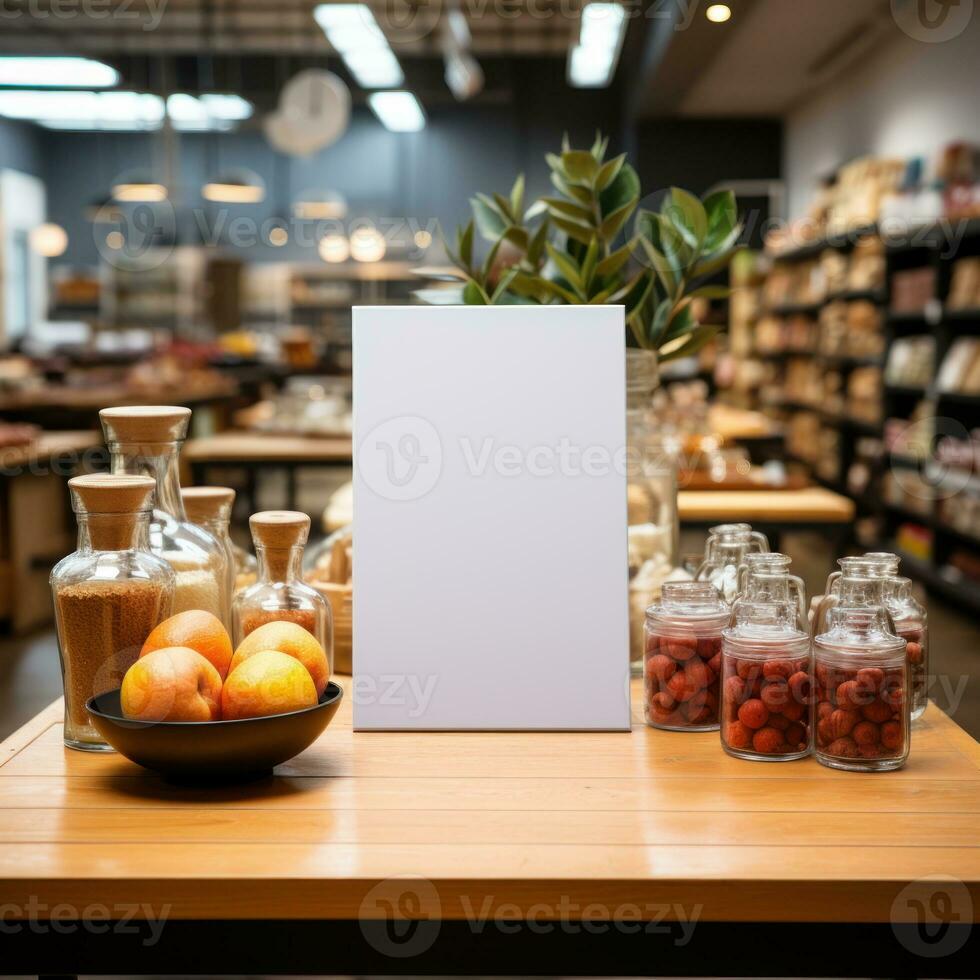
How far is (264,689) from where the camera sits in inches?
43.4

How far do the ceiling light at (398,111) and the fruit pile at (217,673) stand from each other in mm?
12303

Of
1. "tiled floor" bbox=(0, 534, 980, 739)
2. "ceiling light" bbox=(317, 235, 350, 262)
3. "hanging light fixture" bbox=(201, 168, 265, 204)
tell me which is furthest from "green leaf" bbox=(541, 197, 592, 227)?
"ceiling light" bbox=(317, 235, 350, 262)

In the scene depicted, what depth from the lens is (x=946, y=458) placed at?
6.77 metres

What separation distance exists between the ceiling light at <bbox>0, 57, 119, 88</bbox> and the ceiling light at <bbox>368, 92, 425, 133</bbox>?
278 centimetres

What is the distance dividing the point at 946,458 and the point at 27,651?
4817 mm

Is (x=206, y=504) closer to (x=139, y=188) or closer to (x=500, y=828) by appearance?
(x=500, y=828)

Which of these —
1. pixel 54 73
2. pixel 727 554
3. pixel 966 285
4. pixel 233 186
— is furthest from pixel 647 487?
pixel 54 73

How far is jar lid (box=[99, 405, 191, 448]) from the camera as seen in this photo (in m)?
1.32

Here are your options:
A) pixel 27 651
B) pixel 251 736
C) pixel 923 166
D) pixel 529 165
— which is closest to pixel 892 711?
pixel 251 736

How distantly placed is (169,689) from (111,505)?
0.20 metres

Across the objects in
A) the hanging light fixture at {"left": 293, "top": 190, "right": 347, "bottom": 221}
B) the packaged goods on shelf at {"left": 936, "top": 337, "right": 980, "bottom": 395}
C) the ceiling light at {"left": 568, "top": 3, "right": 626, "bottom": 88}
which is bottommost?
the packaged goods on shelf at {"left": 936, "top": 337, "right": 980, "bottom": 395}

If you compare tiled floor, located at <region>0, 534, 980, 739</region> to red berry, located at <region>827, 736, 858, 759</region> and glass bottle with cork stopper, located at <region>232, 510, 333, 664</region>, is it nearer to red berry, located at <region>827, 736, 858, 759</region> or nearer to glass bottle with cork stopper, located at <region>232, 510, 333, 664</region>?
red berry, located at <region>827, 736, 858, 759</region>

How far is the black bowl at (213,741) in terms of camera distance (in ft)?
3.51

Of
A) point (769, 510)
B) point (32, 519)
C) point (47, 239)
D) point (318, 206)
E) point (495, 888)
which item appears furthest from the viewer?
point (47, 239)
